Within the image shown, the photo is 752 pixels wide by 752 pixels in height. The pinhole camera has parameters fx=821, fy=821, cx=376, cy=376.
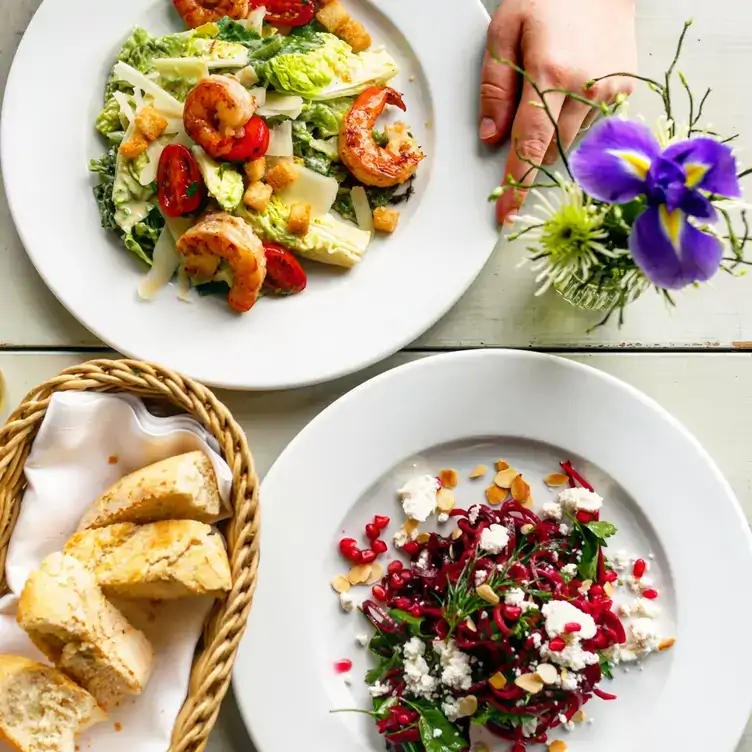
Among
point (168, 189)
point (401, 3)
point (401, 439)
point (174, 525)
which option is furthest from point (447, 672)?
point (401, 3)

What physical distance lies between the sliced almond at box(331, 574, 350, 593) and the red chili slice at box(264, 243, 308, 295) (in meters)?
0.65

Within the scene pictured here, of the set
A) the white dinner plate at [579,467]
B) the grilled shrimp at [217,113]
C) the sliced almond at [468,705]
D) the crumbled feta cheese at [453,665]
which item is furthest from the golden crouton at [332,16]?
the sliced almond at [468,705]

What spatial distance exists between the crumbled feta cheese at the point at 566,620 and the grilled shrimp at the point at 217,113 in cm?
118

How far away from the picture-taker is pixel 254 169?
1.83m

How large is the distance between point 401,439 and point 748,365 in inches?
34.3

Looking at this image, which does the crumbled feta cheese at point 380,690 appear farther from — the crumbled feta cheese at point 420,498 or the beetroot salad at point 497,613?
the crumbled feta cheese at point 420,498

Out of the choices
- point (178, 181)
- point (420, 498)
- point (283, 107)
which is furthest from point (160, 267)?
point (420, 498)

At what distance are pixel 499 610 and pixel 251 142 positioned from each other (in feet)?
3.70

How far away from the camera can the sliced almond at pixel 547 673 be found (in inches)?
64.6

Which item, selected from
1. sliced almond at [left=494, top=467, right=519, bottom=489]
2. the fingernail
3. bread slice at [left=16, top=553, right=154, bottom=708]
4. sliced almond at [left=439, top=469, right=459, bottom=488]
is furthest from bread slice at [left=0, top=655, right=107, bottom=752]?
the fingernail

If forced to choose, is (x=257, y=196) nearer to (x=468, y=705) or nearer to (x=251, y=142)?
(x=251, y=142)

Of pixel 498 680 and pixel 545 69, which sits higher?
pixel 545 69

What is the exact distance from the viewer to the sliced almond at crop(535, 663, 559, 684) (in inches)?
64.6

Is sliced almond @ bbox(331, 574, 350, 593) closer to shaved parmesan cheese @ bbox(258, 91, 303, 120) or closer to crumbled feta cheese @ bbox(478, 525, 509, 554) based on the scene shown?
crumbled feta cheese @ bbox(478, 525, 509, 554)
